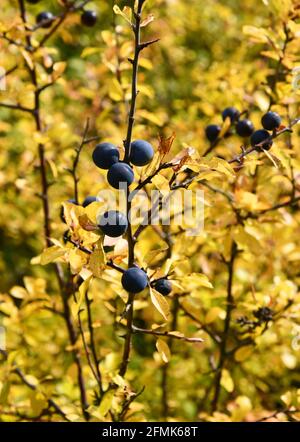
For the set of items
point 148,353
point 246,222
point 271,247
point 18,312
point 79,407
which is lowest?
point 148,353

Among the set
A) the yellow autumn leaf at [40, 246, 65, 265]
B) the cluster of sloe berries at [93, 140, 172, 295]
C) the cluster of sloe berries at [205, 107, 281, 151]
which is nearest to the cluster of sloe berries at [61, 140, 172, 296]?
the cluster of sloe berries at [93, 140, 172, 295]

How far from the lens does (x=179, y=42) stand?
4992 mm

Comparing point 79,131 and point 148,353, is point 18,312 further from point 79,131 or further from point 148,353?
point 79,131

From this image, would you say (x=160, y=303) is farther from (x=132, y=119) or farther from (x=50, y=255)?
(x=132, y=119)

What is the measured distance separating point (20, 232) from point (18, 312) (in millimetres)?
1361

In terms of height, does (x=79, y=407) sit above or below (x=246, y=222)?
below

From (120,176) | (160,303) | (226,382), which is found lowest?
(226,382)

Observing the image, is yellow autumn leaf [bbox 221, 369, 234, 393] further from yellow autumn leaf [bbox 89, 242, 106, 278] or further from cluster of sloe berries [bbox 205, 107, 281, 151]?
yellow autumn leaf [bbox 89, 242, 106, 278]

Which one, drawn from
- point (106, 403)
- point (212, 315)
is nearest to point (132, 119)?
point (106, 403)

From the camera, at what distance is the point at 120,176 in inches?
43.4

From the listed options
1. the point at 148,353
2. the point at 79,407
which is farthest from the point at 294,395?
the point at 148,353

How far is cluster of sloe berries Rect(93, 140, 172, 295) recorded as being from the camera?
3.62ft
